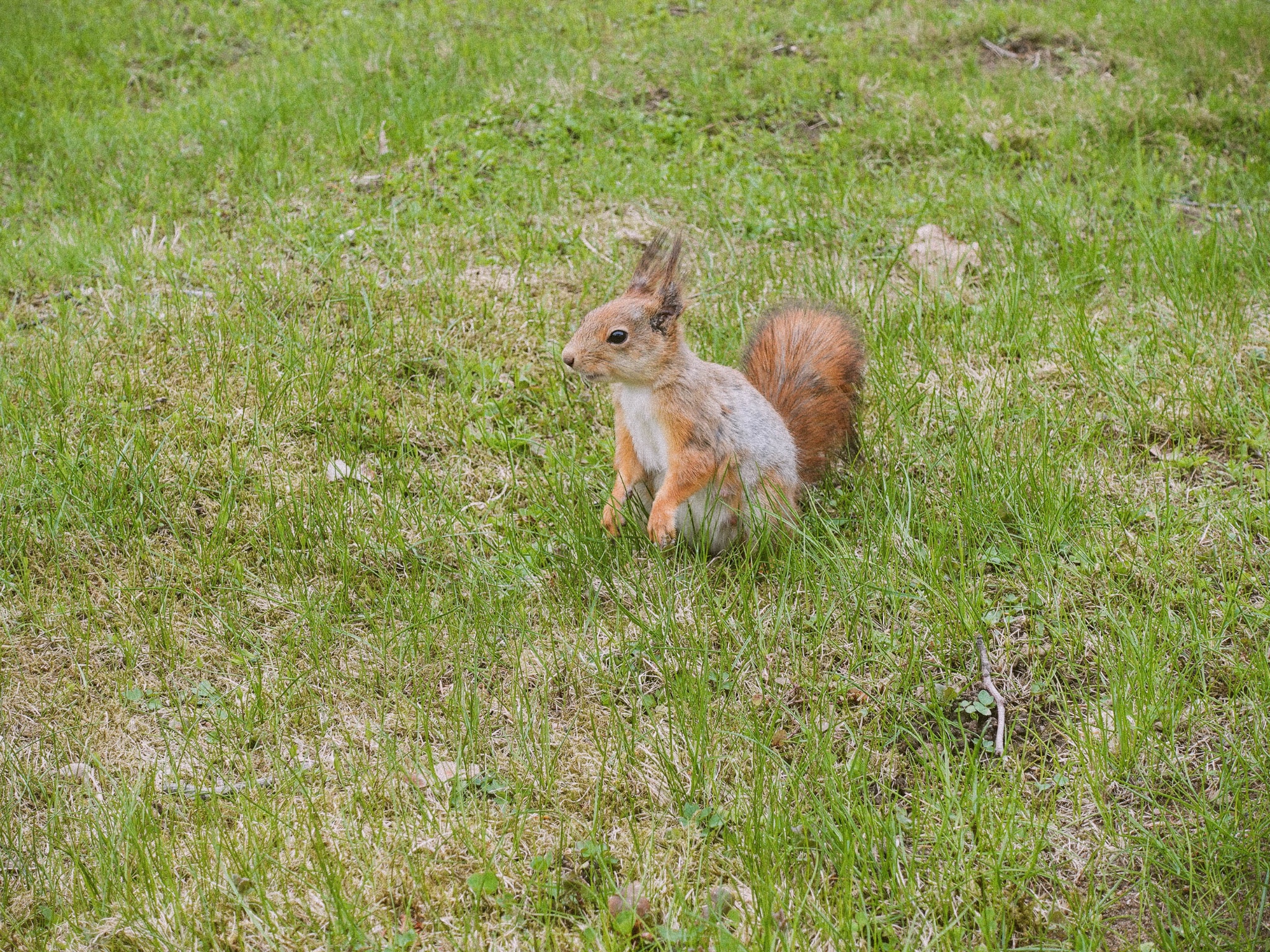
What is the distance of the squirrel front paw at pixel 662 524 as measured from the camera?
2721mm

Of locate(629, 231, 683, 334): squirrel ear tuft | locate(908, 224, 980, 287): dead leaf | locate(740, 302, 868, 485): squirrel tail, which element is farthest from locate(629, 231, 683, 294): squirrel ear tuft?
locate(908, 224, 980, 287): dead leaf

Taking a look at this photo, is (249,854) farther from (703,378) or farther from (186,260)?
(186,260)

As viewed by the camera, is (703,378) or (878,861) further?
(703,378)

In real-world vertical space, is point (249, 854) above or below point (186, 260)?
below

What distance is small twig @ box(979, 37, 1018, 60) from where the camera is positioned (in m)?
6.03

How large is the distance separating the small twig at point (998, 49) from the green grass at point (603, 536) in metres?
0.48

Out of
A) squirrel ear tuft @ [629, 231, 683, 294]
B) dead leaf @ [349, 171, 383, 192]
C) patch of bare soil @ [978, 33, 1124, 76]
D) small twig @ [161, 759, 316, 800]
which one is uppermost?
patch of bare soil @ [978, 33, 1124, 76]

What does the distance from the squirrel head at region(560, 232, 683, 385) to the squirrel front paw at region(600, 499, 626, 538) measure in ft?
1.15

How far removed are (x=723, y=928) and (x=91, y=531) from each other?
6.87 feet

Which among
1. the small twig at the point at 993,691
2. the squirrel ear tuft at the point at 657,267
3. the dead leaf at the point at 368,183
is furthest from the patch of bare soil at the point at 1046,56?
the small twig at the point at 993,691

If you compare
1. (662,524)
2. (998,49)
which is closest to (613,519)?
(662,524)

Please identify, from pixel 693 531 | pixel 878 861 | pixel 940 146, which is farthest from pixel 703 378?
pixel 940 146

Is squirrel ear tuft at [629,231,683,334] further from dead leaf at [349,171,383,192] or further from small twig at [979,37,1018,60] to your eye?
small twig at [979,37,1018,60]

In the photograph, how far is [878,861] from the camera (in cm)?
196
